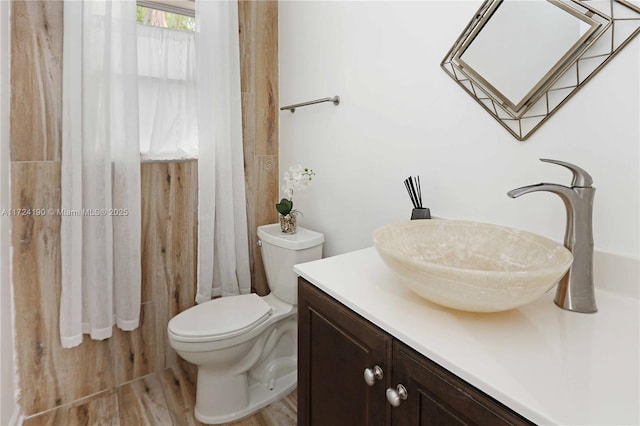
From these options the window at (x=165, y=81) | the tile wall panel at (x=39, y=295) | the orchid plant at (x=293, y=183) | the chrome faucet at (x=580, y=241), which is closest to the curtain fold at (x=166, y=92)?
the window at (x=165, y=81)

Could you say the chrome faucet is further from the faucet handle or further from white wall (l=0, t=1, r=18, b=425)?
white wall (l=0, t=1, r=18, b=425)

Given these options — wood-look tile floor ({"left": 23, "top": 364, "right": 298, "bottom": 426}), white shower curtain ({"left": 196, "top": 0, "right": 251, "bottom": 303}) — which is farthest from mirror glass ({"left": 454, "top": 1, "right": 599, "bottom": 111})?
wood-look tile floor ({"left": 23, "top": 364, "right": 298, "bottom": 426})

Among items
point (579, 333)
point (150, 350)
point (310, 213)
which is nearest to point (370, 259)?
point (579, 333)

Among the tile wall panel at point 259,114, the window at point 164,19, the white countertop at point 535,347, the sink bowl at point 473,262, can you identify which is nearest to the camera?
the white countertop at point 535,347

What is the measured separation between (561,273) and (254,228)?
1.72 meters

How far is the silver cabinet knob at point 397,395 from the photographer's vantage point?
2.43 feet

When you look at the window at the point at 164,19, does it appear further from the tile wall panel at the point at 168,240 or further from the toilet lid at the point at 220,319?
the toilet lid at the point at 220,319

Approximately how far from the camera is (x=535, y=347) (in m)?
0.69

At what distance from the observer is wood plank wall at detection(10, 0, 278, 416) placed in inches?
61.7

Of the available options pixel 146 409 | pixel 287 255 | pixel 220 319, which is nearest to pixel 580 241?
pixel 287 255

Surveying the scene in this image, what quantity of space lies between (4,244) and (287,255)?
116 centimetres

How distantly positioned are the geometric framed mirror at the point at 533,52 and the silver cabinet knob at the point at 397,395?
2.56 feet

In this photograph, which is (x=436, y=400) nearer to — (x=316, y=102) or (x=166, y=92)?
(x=316, y=102)

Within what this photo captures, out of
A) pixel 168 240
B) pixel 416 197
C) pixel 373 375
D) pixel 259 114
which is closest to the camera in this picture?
pixel 373 375
